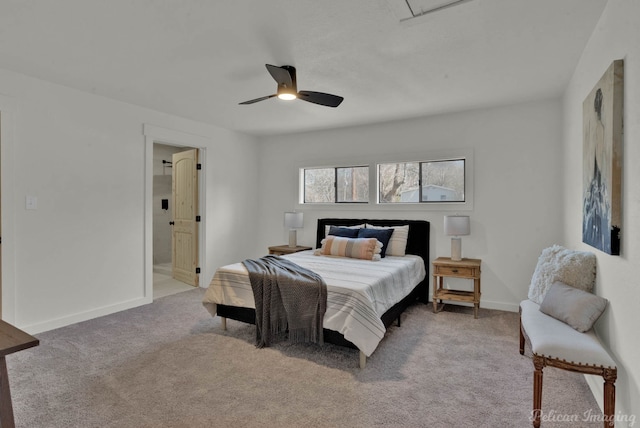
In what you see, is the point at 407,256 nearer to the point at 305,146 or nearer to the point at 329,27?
the point at 305,146

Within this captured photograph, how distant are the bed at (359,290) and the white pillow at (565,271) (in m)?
1.17

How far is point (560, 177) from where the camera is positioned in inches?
149

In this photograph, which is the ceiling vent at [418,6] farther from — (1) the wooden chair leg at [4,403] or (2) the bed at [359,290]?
(1) the wooden chair leg at [4,403]

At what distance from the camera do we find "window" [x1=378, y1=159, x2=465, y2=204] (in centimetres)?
446

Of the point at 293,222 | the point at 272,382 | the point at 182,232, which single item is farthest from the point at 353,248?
the point at 182,232

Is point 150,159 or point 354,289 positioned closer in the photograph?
point 354,289

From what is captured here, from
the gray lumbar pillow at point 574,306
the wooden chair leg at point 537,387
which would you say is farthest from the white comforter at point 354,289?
the gray lumbar pillow at point 574,306

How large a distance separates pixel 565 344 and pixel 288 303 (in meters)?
1.91

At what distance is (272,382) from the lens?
93.4 inches

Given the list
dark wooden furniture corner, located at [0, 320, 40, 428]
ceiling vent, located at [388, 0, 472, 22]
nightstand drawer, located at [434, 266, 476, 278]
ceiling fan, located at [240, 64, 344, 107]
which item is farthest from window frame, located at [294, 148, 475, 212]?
dark wooden furniture corner, located at [0, 320, 40, 428]

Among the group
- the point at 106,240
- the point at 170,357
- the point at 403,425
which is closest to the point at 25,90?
the point at 106,240

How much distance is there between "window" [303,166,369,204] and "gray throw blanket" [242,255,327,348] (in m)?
2.31

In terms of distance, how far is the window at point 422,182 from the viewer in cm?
446

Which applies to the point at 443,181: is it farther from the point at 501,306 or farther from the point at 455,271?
the point at 501,306
